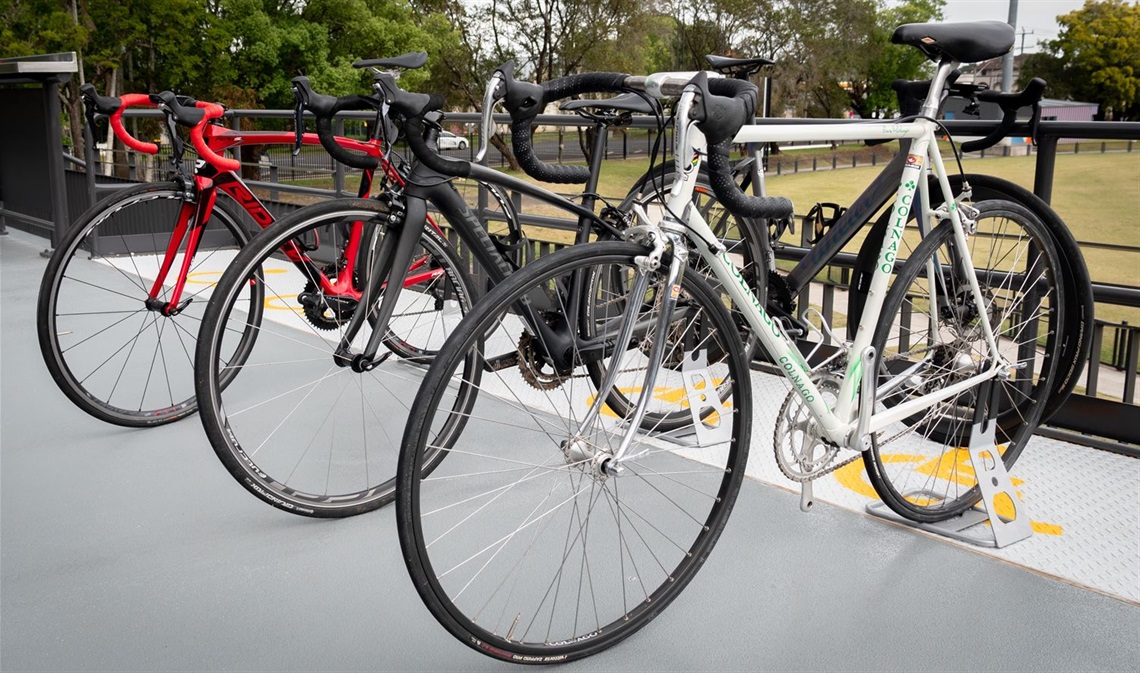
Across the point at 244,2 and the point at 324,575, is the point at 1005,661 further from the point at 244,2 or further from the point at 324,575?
the point at 244,2

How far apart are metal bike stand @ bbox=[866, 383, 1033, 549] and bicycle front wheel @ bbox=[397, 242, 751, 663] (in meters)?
0.61

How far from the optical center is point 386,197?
2.39 meters

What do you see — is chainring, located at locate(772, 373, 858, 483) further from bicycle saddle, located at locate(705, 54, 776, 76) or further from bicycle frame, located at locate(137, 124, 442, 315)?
bicycle frame, located at locate(137, 124, 442, 315)

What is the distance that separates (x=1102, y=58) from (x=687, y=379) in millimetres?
63288

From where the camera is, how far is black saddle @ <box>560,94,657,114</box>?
2139mm

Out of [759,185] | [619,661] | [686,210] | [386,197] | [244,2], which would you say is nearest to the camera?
[686,210]

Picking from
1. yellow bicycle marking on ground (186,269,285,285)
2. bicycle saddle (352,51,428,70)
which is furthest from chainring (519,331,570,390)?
yellow bicycle marking on ground (186,269,285,285)

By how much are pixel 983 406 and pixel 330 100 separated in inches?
70.7

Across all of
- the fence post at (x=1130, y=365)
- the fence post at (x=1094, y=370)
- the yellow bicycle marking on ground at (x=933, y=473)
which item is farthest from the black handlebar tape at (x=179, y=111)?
the fence post at (x=1130, y=365)

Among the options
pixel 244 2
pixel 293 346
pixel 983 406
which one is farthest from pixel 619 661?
pixel 244 2

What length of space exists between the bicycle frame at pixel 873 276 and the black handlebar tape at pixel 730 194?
55 millimetres

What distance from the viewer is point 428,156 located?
2.19 m

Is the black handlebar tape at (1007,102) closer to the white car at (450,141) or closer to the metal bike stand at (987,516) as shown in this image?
the metal bike stand at (987,516)

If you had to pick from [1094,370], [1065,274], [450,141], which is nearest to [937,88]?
[1065,274]
